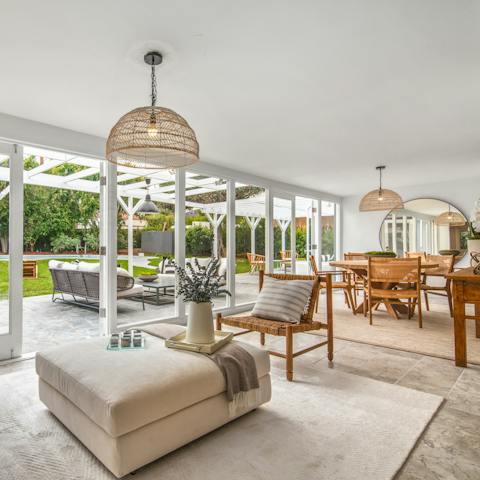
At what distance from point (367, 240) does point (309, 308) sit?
5.45 m

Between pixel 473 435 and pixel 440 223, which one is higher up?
pixel 440 223

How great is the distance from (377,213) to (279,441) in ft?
22.3

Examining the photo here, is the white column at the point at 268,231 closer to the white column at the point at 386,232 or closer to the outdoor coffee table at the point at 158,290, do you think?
the outdoor coffee table at the point at 158,290

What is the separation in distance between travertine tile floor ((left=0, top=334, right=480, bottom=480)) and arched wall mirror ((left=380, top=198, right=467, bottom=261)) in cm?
412

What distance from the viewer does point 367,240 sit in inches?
318

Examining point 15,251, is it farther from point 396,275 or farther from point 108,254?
point 396,275

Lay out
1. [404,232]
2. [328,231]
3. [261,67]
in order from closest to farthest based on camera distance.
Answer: [261,67] < [404,232] < [328,231]

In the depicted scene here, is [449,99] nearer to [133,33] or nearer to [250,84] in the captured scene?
[250,84]

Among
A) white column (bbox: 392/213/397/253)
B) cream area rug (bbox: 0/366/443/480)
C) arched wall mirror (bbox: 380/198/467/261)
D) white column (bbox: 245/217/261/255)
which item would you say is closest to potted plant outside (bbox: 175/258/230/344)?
cream area rug (bbox: 0/366/443/480)

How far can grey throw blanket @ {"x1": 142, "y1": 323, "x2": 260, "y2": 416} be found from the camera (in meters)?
2.05

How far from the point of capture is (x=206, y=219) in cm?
522

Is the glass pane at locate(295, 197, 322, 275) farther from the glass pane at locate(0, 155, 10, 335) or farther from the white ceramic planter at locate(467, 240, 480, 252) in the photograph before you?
the glass pane at locate(0, 155, 10, 335)

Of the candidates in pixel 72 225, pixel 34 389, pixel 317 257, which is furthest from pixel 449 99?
pixel 72 225

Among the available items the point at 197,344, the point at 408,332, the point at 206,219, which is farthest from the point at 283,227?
the point at 197,344
